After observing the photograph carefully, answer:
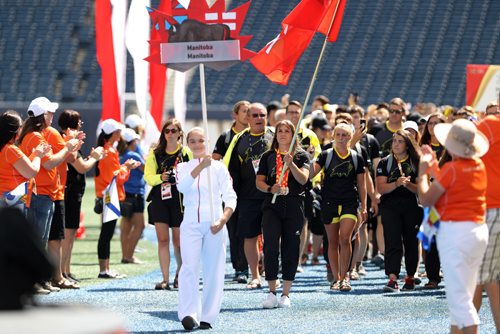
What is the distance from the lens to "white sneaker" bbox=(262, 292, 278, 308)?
34.3ft

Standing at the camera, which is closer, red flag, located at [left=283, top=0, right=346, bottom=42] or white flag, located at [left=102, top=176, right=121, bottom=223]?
red flag, located at [left=283, top=0, right=346, bottom=42]

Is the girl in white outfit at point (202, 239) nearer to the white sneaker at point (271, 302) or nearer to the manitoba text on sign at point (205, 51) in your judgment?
the manitoba text on sign at point (205, 51)

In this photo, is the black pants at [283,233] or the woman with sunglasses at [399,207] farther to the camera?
the woman with sunglasses at [399,207]

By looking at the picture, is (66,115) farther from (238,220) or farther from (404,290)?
(404,290)

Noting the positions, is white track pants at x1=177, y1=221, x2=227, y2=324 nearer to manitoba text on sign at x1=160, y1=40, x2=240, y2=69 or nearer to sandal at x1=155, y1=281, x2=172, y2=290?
manitoba text on sign at x1=160, y1=40, x2=240, y2=69

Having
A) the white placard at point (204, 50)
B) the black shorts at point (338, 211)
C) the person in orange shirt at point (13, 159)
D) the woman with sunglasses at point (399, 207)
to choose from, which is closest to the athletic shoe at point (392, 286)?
the woman with sunglasses at point (399, 207)

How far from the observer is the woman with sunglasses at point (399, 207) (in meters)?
11.8

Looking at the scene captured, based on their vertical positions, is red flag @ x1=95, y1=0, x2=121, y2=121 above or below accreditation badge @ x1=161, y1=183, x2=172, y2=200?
above

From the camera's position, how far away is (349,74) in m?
39.0

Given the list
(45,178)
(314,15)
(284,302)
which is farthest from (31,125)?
(314,15)

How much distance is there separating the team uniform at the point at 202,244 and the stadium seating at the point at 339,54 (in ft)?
91.4

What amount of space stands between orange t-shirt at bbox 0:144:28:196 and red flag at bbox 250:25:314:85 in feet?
9.60

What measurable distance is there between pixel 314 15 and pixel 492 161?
441cm

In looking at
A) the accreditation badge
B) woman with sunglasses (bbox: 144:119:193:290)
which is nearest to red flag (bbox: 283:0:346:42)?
woman with sunglasses (bbox: 144:119:193:290)
